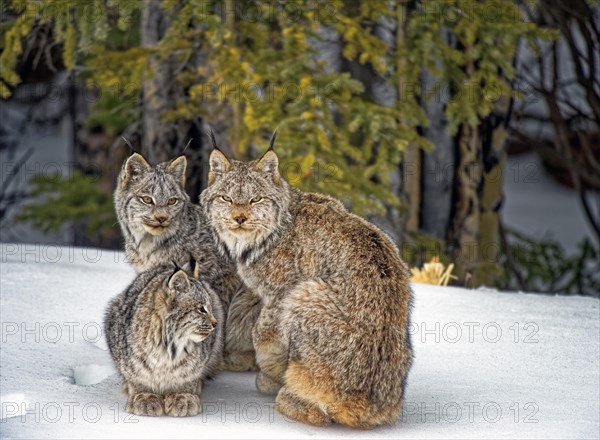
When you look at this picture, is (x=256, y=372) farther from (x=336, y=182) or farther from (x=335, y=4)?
(x=335, y=4)

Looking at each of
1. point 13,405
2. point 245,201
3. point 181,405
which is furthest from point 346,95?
point 13,405

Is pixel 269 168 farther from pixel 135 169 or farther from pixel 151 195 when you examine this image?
pixel 135 169

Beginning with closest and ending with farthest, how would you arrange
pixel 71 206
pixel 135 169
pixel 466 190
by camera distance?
pixel 135 169 < pixel 466 190 < pixel 71 206

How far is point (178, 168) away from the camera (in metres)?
6.25

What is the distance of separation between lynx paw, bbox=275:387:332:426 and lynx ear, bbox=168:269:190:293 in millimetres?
726

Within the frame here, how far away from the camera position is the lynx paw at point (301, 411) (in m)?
5.29

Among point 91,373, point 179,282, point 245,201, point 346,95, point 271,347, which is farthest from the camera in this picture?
point 346,95

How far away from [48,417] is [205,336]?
2.73 feet

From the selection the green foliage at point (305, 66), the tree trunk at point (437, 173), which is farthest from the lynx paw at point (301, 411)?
the tree trunk at point (437, 173)

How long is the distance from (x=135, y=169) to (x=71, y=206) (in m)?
6.72

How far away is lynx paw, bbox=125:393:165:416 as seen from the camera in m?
5.29

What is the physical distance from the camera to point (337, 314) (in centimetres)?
532

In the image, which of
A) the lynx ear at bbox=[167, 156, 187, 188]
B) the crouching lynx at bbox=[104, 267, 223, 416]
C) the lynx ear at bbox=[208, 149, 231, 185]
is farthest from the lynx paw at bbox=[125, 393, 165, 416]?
the lynx ear at bbox=[167, 156, 187, 188]

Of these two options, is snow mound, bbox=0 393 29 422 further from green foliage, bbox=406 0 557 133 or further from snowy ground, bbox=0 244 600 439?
green foliage, bbox=406 0 557 133
